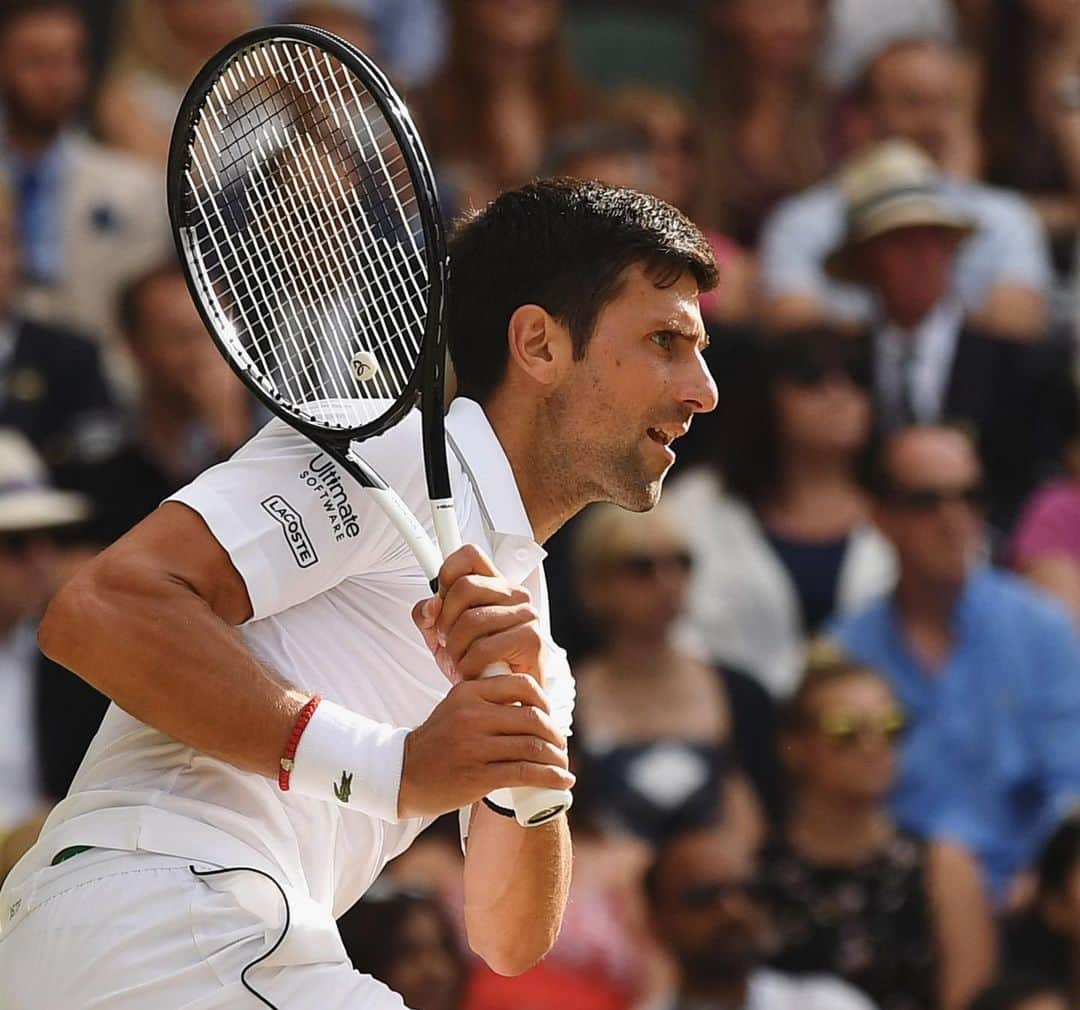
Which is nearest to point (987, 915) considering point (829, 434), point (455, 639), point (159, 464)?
point (829, 434)

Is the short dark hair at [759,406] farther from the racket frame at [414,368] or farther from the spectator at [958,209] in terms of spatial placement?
the racket frame at [414,368]

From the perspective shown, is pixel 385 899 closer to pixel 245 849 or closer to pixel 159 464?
pixel 159 464

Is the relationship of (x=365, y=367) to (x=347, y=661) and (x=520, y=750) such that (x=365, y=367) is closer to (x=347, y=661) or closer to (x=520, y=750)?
(x=347, y=661)

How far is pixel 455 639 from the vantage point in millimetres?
2826

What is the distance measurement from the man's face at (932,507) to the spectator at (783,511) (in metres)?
0.20

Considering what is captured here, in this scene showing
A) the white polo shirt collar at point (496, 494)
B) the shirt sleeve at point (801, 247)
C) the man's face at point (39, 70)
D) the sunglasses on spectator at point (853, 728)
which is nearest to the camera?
the white polo shirt collar at point (496, 494)

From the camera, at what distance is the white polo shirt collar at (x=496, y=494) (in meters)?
3.13

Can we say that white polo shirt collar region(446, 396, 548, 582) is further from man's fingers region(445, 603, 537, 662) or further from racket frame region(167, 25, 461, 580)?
man's fingers region(445, 603, 537, 662)

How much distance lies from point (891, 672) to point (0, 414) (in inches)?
106

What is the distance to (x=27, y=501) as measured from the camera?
20.4 ft

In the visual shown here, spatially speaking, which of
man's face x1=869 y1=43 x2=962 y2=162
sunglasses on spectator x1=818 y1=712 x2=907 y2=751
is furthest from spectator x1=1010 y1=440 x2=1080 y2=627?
man's face x1=869 y1=43 x2=962 y2=162

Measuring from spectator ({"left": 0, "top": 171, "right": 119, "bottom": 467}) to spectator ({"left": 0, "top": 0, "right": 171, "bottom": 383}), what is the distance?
1.45 feet

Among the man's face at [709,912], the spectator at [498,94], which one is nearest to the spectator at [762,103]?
the spectator at [498,94]

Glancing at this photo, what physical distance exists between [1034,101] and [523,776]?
611 centimetres
